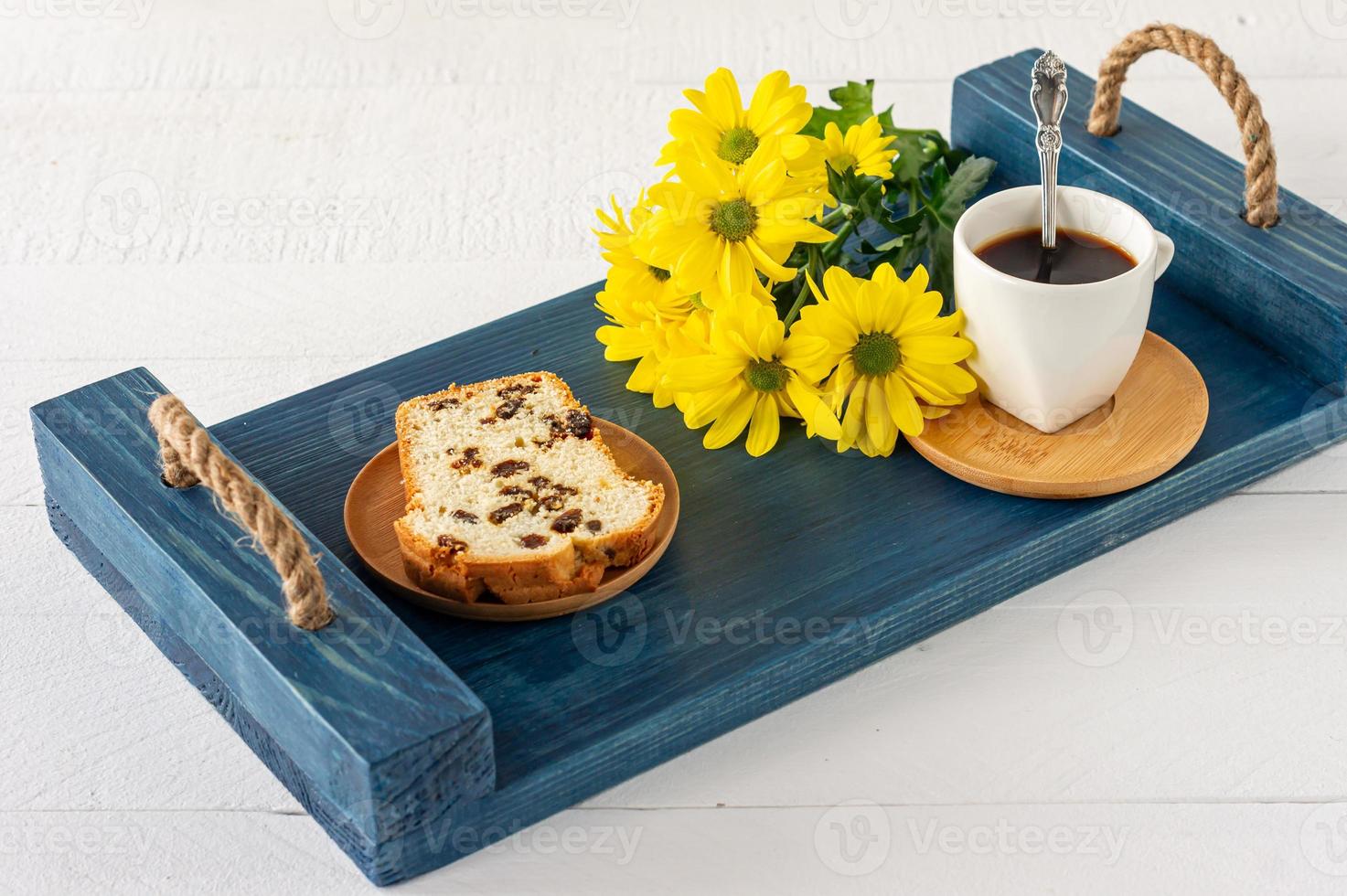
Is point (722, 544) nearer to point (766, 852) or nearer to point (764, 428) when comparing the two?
point (764, 428)

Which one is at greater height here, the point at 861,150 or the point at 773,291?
the point at 861,150

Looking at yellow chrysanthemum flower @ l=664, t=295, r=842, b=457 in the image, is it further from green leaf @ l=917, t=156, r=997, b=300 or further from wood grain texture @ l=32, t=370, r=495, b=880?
wood grain texture @ l=32, t=370, r=495, b=880

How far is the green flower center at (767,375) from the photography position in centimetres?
142

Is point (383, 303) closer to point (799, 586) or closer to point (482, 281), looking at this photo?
point (482, 281)

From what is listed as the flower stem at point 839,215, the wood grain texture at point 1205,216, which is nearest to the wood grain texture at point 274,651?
the flower stem at point 839,215

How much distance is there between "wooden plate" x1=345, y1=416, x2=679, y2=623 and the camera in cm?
128

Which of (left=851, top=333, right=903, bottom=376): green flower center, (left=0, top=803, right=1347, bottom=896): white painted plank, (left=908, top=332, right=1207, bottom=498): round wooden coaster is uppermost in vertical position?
(left=851, top=333, right=903, bottom=376): green flower center

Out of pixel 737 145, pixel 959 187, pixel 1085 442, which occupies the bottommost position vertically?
pixel 1085 442

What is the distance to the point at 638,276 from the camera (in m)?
1.46

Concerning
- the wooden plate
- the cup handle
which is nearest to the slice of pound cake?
the wooden plate

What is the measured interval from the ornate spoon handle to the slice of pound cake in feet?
1.29

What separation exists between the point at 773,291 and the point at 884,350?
0.15 meters

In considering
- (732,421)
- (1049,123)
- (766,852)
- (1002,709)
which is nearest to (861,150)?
(1049,123)

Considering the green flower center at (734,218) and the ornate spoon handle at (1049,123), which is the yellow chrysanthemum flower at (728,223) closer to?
the green flower center at (734,218)
